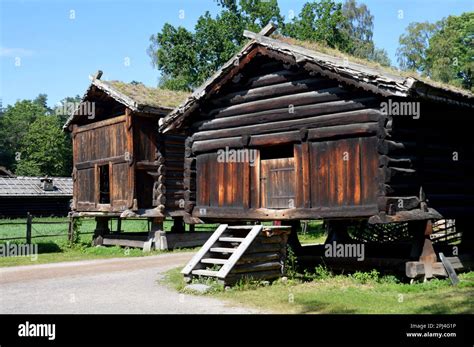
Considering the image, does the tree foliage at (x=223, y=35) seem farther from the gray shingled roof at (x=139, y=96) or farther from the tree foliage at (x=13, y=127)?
the tree foliage at (x=13, y=127)

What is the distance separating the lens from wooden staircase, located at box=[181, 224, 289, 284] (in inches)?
483

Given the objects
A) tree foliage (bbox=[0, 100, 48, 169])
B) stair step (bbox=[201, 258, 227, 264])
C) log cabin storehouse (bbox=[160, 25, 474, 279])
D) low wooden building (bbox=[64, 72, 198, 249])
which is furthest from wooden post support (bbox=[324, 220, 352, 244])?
tree foliage (bbox=[0, 100, 48, 169])

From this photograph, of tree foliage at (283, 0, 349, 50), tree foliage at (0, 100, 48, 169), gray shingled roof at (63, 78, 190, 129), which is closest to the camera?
gray shingled roof at (63, 78, 190, 129)

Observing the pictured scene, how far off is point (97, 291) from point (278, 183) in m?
5.10

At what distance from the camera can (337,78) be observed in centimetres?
1261

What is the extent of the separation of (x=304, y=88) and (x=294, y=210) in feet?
9.73

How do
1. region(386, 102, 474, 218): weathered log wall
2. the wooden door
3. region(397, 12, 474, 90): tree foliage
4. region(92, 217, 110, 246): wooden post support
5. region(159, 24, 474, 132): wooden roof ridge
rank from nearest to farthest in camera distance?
1. region(159, 24, 474, 132): wooden roof ridge
2. region(386, 102, 474, 218): weathered log wall
3. the wooden door
4. region(92, 217, 110, 246): wooden post support
5. region(397, 12, 474, 90): tree foliage

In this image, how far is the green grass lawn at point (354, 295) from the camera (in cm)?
985

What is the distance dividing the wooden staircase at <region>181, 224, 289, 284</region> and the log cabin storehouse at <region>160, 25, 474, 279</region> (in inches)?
1.4

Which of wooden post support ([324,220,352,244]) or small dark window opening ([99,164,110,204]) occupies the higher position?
small dark window opening ([99,164,110,204])

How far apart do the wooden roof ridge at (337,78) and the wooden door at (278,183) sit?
2525 millimetres
